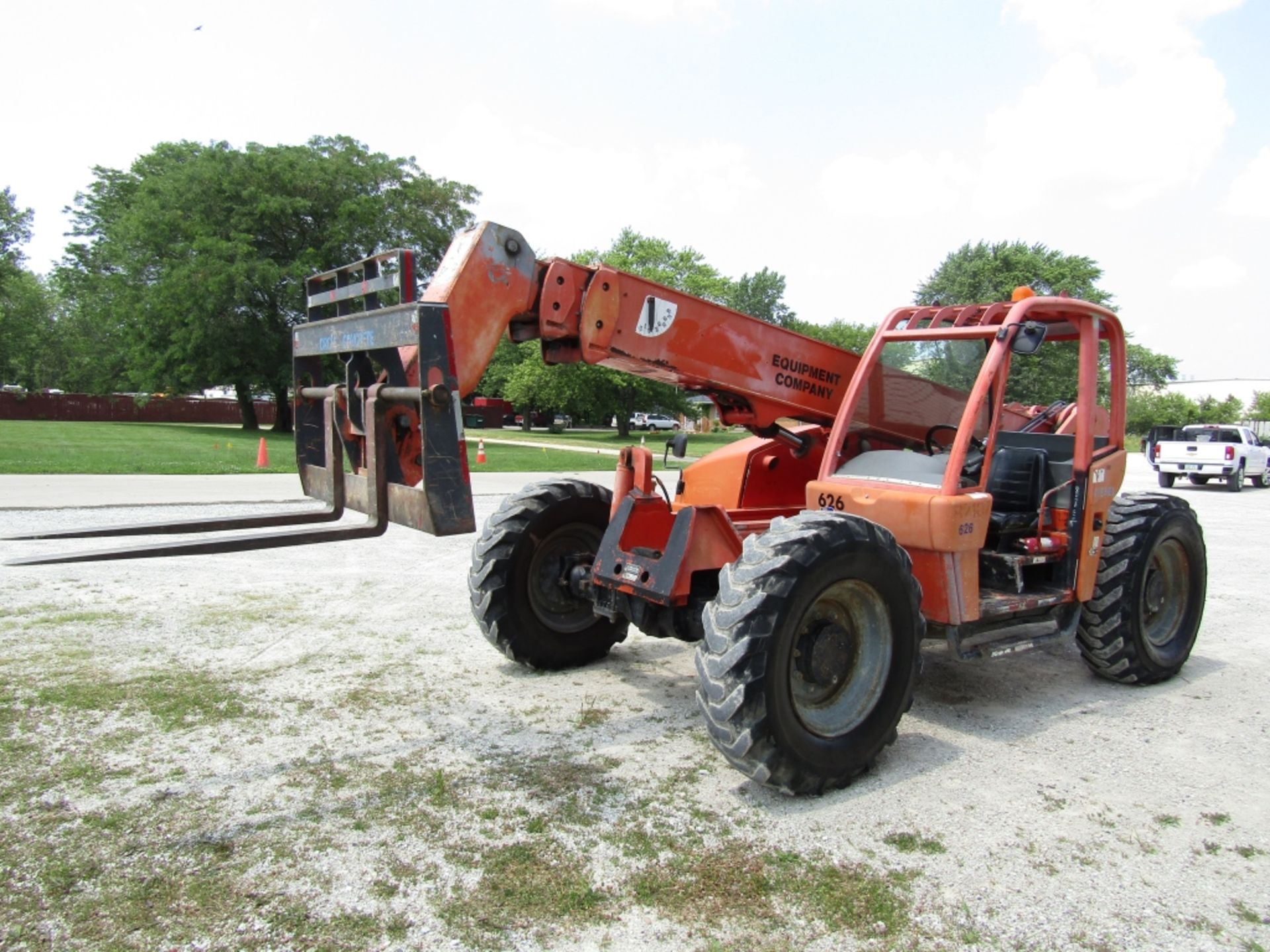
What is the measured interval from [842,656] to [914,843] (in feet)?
3.26

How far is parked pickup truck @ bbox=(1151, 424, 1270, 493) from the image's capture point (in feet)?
78.8

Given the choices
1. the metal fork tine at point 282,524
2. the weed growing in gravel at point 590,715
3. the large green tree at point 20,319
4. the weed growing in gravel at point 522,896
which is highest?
the large green tree at point 20,319

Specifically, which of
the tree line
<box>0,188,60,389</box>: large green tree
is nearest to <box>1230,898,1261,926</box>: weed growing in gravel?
the tree line

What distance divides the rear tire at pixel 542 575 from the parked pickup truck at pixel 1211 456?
2350 centimetres

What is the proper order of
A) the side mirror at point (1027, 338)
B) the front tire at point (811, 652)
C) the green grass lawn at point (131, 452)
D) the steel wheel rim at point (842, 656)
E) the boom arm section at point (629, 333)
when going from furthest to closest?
the green grass lawn at point (131, 452) < the side mirror at point (1027, 338) < the boom arm section at point (629, 333) < the steel wheel rim at point (842, 656) < the front tire at point (811, 652)

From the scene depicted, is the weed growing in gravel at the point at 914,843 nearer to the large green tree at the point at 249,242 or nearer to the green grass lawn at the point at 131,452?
the green grass lawn at the point at 131,452

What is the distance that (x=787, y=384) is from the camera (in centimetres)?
570

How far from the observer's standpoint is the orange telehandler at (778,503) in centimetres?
416

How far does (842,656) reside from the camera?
176 inches

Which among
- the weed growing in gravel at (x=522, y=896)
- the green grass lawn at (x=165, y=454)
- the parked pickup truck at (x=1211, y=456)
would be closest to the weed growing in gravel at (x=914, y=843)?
the weed growing in gravel at (x=522, y=896)

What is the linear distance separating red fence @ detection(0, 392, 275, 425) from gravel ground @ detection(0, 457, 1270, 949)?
53.3 metres

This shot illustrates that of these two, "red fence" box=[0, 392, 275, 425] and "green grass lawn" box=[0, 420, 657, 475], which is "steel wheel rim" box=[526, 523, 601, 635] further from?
"red fence" box=[0, 392, 275, 425]

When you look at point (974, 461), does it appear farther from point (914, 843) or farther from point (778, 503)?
point (914, 843)

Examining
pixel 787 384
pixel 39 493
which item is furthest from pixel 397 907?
pixel 39 493
